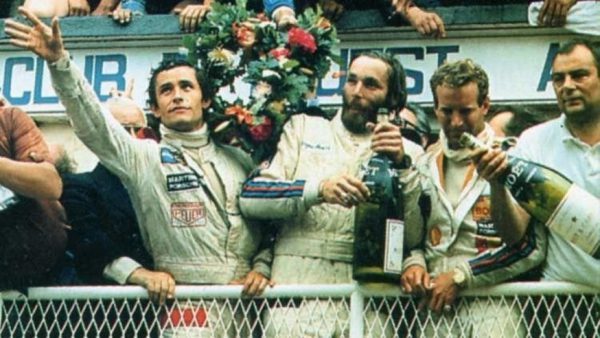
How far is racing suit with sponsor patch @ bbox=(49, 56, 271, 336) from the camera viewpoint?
27.1 ft

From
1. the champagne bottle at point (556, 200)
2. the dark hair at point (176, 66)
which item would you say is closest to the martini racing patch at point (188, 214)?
the dark hair at point (176, 66)

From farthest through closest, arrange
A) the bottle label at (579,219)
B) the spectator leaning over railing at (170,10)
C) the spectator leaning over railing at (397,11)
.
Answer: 1. the spectator leaning over railing at (170,10)
2. the spectator leaning over railing at (397,11)
3. the bottle label at (579,219)

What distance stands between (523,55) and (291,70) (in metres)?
2.34

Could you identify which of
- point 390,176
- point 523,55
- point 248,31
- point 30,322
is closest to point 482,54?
point 523,55

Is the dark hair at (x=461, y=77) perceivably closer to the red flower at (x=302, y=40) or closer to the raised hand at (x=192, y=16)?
the red flower at (x=302, y=40)

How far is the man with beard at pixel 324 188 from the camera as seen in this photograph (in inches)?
313

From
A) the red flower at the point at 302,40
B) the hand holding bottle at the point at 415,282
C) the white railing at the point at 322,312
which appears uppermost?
the red flower at the point at 302,40

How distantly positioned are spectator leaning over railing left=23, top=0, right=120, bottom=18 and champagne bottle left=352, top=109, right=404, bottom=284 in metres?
3.76

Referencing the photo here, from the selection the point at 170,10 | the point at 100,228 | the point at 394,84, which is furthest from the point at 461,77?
the point at 170,10

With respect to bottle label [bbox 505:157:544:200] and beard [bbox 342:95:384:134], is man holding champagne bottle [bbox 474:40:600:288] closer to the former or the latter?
bottle label [bbox 505:157:544:200]

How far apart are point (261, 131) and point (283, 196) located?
0.63m

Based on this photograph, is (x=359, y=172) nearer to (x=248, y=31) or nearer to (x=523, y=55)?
(x=248, y=31)

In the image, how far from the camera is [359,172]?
26.7ft

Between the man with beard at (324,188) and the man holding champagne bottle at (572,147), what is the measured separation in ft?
1.96
